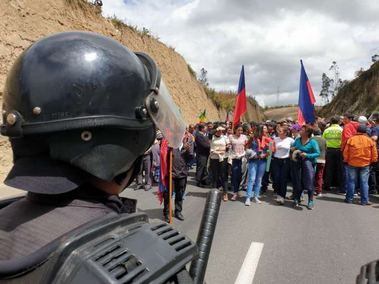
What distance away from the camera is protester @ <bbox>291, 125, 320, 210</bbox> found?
6.90 m

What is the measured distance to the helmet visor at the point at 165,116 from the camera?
4.20ft

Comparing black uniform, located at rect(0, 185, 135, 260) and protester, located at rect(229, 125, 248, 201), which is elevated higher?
black uniform, located at rect(0, 185, 135, 260)

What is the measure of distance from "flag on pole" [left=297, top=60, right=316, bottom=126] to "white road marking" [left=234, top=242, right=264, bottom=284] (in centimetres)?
589

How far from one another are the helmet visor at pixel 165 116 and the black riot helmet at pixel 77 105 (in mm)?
49

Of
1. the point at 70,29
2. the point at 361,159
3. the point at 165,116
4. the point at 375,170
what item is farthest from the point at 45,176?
the point at 70,29

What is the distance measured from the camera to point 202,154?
964 cm

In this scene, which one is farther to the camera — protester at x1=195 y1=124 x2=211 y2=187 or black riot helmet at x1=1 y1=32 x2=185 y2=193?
protester at x1=195 y1=124 x2=211 y2=187

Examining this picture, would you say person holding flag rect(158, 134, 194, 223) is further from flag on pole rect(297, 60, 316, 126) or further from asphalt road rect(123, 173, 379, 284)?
flag on pole rect(297, 60, 316, 126)

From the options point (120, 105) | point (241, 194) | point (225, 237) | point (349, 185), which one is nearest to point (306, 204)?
point (349, 185)

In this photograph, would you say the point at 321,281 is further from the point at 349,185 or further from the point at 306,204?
the point at 349,185

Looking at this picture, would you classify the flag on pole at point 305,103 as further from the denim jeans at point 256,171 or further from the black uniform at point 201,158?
the black uniform at point 201,158

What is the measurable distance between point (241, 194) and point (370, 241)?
3.86 m

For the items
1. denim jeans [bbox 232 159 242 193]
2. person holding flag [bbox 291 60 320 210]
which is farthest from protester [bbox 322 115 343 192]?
denim jeans [bbox 232 159 242 193]

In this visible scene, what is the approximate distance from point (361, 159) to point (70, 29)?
527 inches
